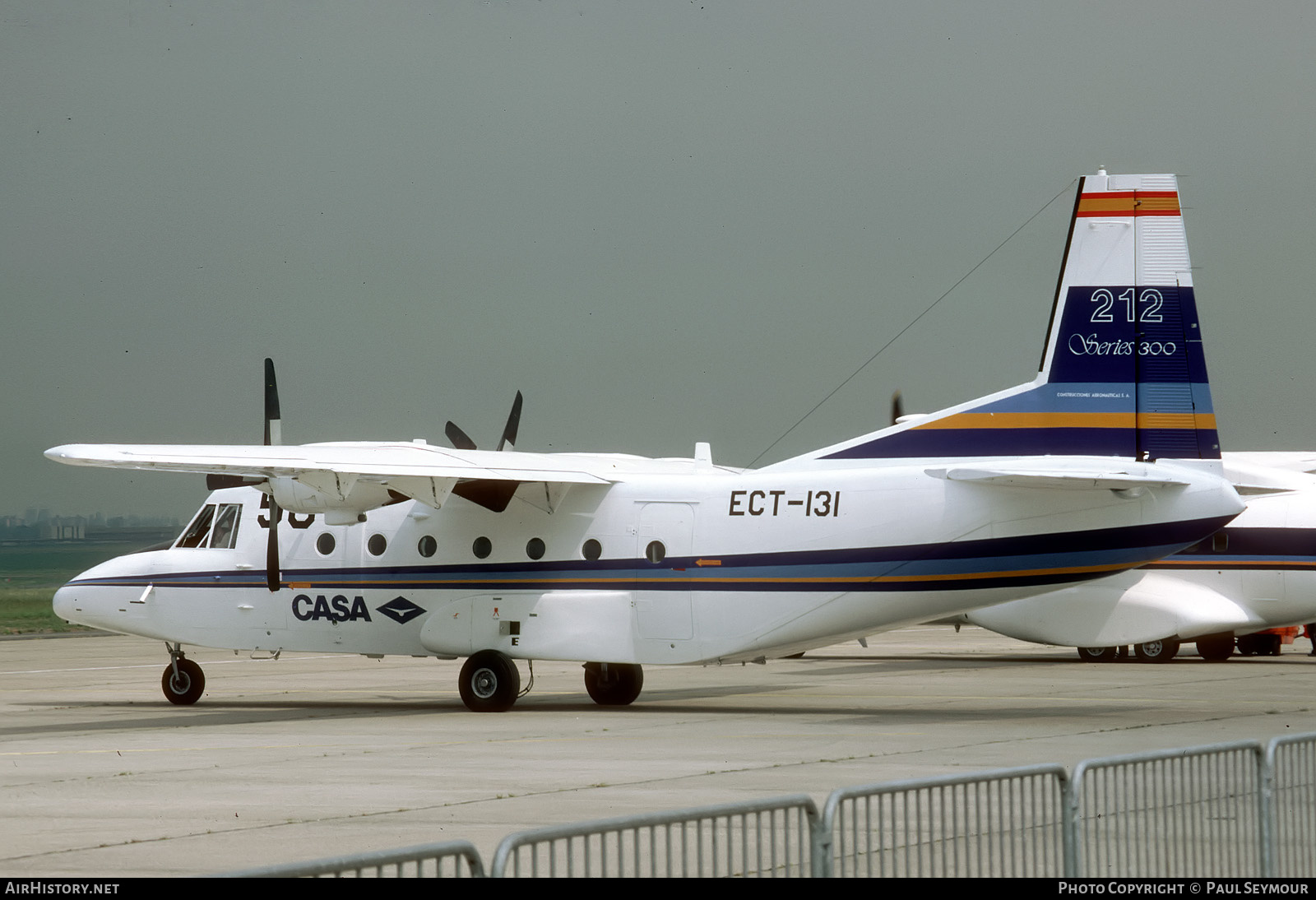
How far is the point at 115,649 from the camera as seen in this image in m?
43.2

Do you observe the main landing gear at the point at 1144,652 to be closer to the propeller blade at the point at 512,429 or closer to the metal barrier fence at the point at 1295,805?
the propeller blade at the point at 512,429

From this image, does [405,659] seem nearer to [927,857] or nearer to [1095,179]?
[1095,179]

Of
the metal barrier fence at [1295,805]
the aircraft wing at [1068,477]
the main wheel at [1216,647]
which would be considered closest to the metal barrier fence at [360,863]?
the metal barrier fence at [1295,805]

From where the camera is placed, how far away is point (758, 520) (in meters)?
20.4

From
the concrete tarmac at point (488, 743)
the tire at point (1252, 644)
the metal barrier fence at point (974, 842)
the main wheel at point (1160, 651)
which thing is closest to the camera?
the metal barrier fence at point (974, 842)

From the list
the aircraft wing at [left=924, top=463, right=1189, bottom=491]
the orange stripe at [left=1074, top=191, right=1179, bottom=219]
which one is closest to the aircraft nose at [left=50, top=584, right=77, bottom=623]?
the aircraft wing at [left=924, top=463, right=1189, bottom=491]

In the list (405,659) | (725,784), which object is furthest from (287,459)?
(405,659)

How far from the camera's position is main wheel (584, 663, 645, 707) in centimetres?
2273

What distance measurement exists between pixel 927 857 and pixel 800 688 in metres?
19.0

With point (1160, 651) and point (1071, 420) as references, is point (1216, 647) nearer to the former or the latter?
point (1160, 651)

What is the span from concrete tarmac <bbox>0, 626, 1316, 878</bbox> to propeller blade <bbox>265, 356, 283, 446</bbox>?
3841mm

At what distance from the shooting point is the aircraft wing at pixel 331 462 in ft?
61.8

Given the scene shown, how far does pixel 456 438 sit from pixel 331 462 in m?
4.79

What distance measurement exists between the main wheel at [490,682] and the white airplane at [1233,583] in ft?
32.3
